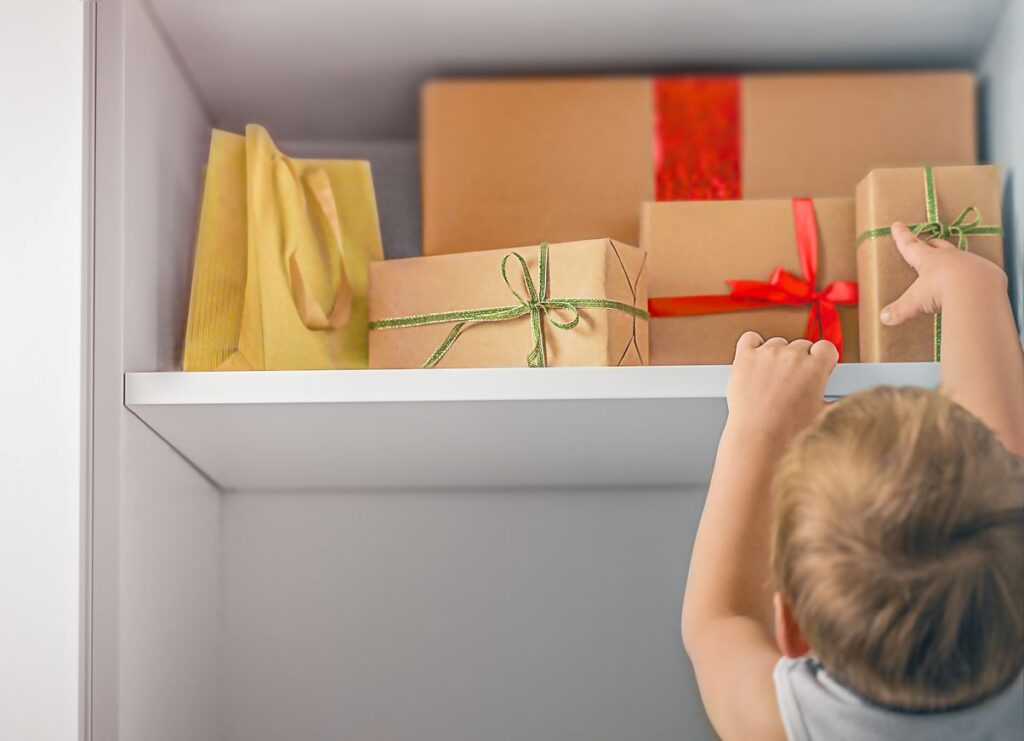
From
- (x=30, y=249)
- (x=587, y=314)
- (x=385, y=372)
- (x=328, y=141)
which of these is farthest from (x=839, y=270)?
(x=30, y=249)

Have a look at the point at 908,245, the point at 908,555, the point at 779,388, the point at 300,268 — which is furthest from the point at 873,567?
the point at 300,268

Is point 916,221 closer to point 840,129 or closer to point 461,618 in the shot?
point 840,129

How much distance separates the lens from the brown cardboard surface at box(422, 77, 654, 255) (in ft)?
2.80

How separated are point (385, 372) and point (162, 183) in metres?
0.27

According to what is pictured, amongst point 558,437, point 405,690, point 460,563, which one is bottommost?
point 405,690

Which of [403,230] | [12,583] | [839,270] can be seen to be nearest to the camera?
[12,583]

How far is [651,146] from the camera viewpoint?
86cm

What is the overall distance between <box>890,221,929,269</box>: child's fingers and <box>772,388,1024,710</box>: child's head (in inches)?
5.9

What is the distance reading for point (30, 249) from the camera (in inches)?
27.7

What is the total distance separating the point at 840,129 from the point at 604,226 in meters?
0.22

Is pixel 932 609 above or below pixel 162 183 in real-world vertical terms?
below

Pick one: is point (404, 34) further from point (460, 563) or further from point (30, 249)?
point (460, 563)

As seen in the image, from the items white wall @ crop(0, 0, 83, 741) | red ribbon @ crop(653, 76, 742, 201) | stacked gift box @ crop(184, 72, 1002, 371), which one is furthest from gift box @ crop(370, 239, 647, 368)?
Result: white wall @ crop(0, 0, 83, 741)

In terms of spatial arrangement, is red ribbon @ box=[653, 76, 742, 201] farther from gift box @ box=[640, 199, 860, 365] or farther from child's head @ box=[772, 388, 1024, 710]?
child's head @ box=[772, 388, 1024, 710]
